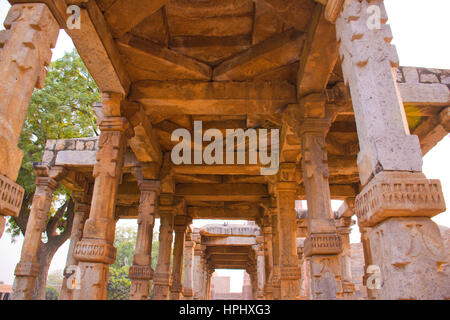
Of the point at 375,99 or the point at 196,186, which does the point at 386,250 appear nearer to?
the point at 375,99

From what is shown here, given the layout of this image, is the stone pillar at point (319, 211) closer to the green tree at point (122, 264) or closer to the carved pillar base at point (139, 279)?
the carved pillar base at point (139, 279)

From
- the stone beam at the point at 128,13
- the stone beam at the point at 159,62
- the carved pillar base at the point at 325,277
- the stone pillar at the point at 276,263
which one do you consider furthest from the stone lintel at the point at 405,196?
the stone pillar at the point at 276,263

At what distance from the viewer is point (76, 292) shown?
16.9 feet

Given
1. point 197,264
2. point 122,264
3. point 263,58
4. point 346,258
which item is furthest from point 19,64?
point 122,264

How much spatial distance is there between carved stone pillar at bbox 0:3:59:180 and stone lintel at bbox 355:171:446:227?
10.2 ft

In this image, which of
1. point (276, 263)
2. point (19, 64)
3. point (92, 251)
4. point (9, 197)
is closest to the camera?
point (9, 197)

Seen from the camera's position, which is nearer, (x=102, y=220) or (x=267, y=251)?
(x=102, y=220)

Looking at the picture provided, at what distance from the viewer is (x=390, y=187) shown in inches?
101

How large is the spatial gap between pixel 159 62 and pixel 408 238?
4961 mm

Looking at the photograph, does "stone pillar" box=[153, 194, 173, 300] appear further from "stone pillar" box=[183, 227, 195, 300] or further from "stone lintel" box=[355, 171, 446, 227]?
"stone lintel" box=[355, 171, 446, 227]

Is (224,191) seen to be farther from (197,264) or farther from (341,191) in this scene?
(197,264)

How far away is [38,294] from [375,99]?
43.9 feet

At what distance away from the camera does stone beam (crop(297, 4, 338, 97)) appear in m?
4.72
